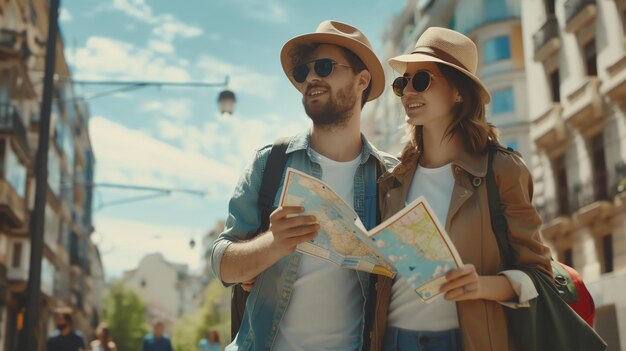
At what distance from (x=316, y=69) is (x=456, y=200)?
1.04 metres

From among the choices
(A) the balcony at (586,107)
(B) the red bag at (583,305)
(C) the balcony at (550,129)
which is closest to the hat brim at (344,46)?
(B) the red bag at (583,305)

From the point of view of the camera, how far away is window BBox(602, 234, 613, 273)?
984 inches

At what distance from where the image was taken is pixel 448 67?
11.8ft

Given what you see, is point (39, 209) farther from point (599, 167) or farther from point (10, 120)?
point (10, 120)

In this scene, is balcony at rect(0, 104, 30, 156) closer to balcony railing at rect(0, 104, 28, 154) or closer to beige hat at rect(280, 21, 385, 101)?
balcony railing at rect(0, 104, 28, 154)

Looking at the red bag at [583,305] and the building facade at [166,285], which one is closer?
the red bag at [583,305]

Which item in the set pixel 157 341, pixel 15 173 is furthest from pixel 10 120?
pixel 157 341

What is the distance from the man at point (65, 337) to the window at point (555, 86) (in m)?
21.0

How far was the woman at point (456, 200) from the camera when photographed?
307 cm

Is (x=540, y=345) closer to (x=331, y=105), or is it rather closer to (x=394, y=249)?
(x=394, y=249)

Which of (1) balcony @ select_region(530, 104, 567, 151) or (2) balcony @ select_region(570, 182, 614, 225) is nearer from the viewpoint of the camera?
(2) balcony @ select_region(570, 182, 614, 225)

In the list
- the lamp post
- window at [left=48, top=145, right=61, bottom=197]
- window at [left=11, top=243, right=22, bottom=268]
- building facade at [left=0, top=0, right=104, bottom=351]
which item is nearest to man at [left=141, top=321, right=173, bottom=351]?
the lamp post

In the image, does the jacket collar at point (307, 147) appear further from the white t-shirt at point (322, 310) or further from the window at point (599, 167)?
the window at point (599, 167)

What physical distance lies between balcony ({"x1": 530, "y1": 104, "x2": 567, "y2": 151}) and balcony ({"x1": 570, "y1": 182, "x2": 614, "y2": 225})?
2.10m
